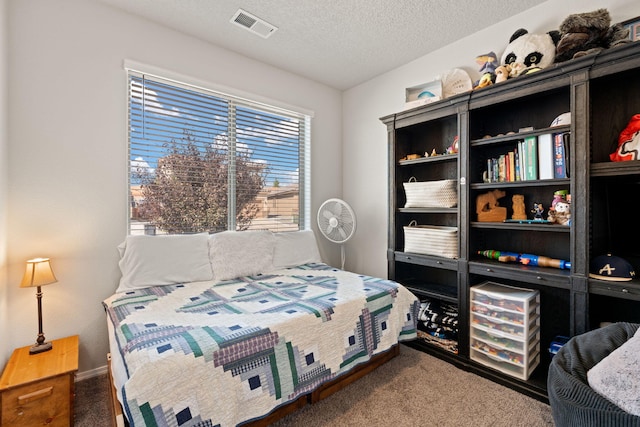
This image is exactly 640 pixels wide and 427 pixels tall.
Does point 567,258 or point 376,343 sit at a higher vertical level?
point 567,258

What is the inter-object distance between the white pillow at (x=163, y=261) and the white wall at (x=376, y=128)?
1.74 m

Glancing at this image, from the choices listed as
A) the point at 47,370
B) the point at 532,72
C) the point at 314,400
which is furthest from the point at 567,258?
the point at 47,370

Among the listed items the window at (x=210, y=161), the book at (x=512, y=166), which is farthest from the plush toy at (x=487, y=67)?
the window at (x=210, y=161)

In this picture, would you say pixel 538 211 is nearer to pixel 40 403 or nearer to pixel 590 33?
pixel 590 33

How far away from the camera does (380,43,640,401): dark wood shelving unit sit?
5.43ft

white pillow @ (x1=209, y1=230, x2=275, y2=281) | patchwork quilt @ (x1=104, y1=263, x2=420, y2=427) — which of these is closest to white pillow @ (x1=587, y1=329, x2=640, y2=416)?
patchwork quilt @ (x1=104, y1=263, x2=420, y2=427)

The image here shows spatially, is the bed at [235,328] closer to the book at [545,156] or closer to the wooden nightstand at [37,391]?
the wooden nightstand at [37,391]

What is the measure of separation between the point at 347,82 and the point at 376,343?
2768mm

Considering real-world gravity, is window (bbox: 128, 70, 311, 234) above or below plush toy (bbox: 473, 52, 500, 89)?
below

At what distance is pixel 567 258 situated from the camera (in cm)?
201

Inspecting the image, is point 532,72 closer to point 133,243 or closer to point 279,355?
point 279,355

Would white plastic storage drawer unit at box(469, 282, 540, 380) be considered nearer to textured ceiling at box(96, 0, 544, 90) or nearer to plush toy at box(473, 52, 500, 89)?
plush toy at box(473, 52, 500, 89)

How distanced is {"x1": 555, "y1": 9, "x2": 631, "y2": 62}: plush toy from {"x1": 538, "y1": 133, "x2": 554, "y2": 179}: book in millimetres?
Answer: 474

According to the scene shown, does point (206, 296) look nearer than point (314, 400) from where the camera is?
No
